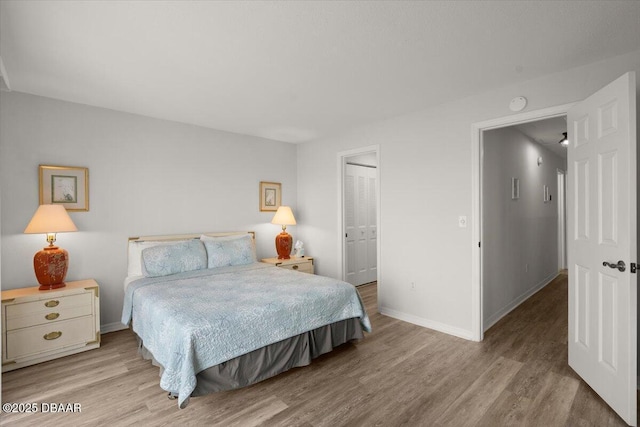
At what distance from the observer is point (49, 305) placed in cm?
294

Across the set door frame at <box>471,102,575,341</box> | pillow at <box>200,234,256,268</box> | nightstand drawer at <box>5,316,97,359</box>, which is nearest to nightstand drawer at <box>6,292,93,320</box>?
nightstand drawer at <box>5,316,97,359</box>

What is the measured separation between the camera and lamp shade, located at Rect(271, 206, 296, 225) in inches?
195

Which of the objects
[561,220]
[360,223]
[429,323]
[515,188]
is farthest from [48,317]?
[561,220]

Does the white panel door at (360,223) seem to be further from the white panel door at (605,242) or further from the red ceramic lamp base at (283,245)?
the white panel door at (605,242)

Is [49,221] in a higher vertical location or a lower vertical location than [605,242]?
higher

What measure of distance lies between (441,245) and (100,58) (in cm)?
354

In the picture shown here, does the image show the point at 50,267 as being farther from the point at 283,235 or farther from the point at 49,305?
the point at 283,235

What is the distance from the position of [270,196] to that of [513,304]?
3.76 meters

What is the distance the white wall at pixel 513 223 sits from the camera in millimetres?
3764

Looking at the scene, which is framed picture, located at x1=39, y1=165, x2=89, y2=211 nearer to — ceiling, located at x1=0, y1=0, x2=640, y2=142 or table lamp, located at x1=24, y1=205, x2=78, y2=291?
table lamp, located at x1=24, y1=205, x2=78, y2=291

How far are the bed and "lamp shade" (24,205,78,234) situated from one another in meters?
0.75

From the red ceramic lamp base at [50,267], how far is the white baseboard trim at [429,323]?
3523 millimetres

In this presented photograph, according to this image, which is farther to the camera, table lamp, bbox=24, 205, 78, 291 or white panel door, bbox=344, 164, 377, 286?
white panel door, bbox=344, 164, 377, 286

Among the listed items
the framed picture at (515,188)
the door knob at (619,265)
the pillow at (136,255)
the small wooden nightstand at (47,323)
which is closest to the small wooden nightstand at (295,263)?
the pillow at (136,255)
